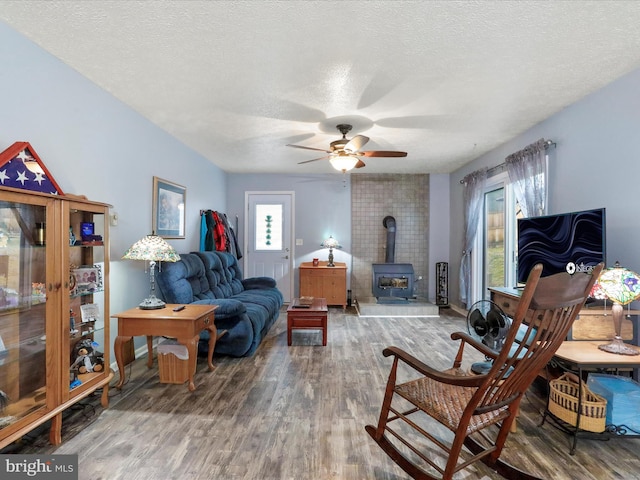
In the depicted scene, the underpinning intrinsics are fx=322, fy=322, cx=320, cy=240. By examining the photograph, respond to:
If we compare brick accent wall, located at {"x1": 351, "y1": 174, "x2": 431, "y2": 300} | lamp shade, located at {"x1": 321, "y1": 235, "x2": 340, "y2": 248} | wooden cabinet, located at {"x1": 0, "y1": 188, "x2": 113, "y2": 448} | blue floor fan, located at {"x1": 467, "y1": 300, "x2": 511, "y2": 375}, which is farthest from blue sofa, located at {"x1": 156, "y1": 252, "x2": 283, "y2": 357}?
brick accent wall, located at {"x1": 351, "y1": 174, "x2": 431, "y2": 300}

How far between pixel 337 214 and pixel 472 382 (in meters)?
4.84

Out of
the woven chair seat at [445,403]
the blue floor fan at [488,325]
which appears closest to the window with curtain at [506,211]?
the blue floor fan at [488,325]

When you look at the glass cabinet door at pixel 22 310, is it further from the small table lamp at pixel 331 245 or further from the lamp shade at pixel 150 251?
the small table lamp at pixel 331 245

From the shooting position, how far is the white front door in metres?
5.99

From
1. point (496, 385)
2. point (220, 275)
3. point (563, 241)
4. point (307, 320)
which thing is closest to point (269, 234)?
point (220, 275)

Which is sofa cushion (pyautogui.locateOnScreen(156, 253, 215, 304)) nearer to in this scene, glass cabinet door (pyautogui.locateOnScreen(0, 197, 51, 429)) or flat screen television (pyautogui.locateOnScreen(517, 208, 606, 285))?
glass cabinet door (pyautogui.locateOnScreen(0, 197, 51, 429))

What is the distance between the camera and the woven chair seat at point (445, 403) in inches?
55.4

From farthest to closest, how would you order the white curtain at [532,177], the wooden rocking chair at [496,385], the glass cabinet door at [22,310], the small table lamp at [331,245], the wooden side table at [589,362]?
the small table lamp at [331,245]
the white curtain at [532,177]
the wooden side table at [589,362]
the glass cabinet door at [22,310]
the wooden rocking chair at [496,385]

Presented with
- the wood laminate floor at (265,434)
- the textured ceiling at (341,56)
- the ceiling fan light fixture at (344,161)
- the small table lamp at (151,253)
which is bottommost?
the wood laminate floor at (265,434)

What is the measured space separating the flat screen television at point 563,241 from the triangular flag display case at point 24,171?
3.49 meters

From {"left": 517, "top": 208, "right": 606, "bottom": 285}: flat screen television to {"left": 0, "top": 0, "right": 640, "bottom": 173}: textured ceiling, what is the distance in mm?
1041

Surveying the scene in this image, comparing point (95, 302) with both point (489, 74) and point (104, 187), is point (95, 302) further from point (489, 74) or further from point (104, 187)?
point (489, 74)

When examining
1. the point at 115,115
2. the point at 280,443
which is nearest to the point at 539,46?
the point at 280,443

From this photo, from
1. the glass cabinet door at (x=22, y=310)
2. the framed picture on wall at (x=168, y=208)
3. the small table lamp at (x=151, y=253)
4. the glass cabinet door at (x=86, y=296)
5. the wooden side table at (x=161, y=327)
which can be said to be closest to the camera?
the glass cabinet door at (x=22, y=310)
